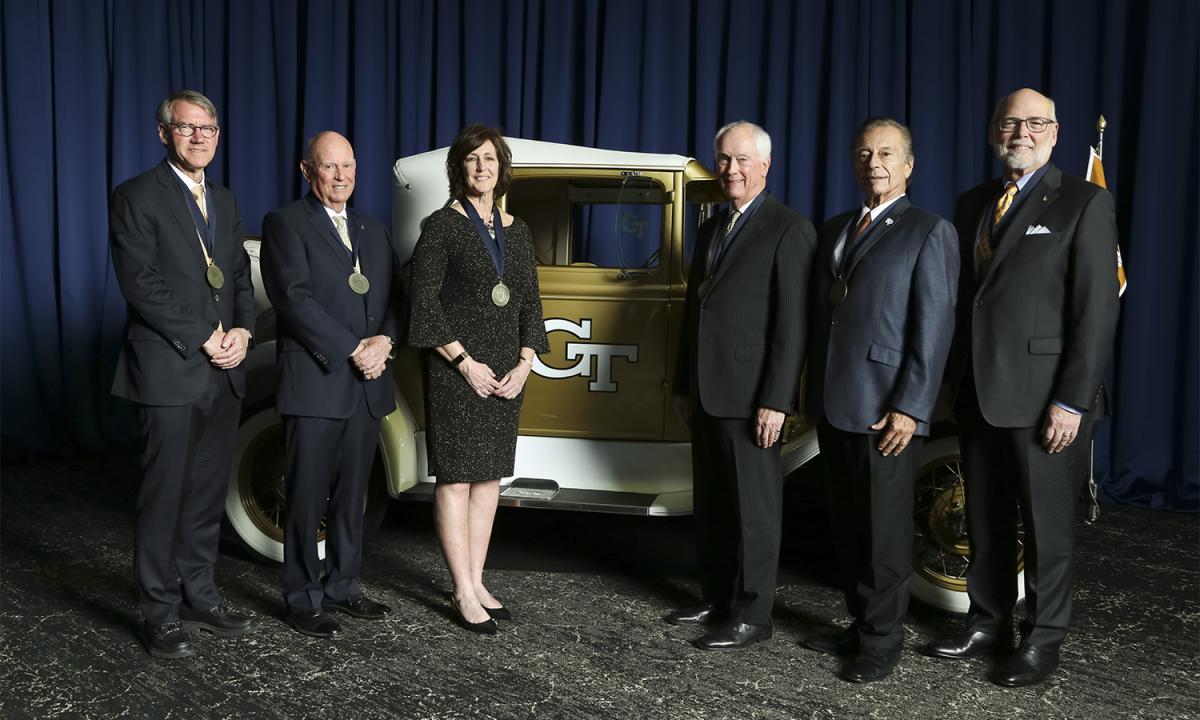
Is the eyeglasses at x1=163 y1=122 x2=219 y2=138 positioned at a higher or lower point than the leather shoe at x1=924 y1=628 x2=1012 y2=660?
higher

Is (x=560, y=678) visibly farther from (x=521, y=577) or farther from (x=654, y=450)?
(x=654, y=450)

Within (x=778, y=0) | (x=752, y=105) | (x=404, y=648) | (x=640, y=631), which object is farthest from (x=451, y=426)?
(x=778, y=0)

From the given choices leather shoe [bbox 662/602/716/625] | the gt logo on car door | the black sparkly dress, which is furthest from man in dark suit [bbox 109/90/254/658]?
leather shoe [bbox 662/602/716/625]

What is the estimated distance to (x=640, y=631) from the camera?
3.28 metres

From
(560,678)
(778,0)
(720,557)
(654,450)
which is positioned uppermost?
(778,0)

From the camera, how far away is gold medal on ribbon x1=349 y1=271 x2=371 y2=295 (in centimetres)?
314

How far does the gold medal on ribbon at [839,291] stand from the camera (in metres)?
2.81

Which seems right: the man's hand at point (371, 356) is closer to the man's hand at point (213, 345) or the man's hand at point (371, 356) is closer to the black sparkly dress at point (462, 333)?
the black sparkly dress at point (462, 333)

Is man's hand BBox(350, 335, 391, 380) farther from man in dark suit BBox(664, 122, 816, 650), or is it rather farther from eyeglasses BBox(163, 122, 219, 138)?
man in dark suit BBox(664, 122, 816, 650)

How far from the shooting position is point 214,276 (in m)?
2.96

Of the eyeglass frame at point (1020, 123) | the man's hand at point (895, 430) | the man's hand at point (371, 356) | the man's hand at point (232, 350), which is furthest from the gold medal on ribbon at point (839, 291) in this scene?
the man's hand at point (232, 350)

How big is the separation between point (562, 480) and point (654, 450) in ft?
1.34

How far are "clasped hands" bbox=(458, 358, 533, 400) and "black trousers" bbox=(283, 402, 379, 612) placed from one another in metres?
0.41

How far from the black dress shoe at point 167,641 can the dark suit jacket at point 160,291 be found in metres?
0.74
